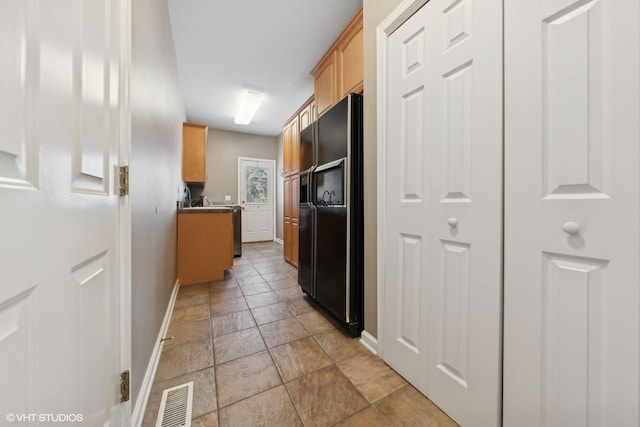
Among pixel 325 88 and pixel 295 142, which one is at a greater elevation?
pixel 325 88

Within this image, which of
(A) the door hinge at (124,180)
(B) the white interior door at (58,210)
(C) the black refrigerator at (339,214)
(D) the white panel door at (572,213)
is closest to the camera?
(B) the white interior door at (58,210)

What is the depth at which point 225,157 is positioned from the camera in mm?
5500

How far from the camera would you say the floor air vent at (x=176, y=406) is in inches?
40.6

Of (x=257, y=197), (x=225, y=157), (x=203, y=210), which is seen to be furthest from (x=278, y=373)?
(x=225, y=157)

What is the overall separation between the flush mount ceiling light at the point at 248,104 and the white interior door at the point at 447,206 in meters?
2.82

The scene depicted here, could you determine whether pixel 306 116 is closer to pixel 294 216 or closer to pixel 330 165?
pixel 294 216

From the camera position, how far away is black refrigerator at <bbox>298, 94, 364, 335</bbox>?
170cm

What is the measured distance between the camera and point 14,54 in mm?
404

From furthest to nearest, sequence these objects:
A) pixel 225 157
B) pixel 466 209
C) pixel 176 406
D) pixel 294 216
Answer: pixel 225 157
pixel 294 216
pixel 176 406
pixel 466 209

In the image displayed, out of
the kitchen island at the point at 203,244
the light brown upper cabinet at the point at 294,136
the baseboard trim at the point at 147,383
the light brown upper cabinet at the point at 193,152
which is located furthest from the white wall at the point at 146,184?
the light brown upper cabinet at the point at 193,152

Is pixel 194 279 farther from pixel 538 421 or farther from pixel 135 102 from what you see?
pixel 538 421

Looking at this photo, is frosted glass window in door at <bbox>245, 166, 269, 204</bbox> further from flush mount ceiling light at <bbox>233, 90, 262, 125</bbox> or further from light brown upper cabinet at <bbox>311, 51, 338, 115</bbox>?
light brown upper cabinet at <bbox>311, 51, 338, 115</bbox>

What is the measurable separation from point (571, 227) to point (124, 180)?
5.09 feet

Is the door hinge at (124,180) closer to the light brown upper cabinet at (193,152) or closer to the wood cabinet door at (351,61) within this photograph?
the wood cabinet door at (351,61)
